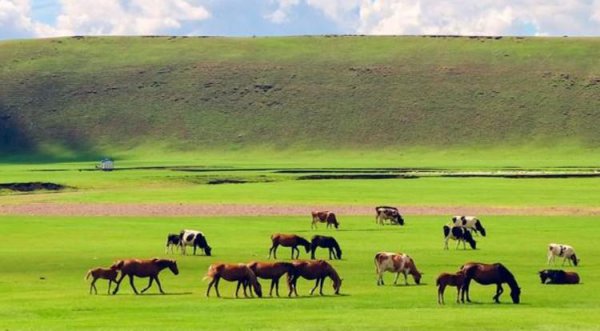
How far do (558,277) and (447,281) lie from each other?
204 inches

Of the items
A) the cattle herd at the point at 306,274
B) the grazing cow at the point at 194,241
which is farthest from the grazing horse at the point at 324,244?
the cattle herd at the point at 306,274

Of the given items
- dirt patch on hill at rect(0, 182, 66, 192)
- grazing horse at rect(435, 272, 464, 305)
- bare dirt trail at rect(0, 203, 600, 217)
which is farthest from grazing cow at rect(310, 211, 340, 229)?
dirt patch on hill at rect(0, 182, 66, 192)

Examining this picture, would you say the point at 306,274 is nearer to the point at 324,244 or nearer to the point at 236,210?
the point at 324,244

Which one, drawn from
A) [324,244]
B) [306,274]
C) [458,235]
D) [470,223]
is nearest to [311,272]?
[306,274]

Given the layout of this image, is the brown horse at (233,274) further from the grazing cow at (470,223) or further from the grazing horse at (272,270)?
the grazing cow at (470,223)

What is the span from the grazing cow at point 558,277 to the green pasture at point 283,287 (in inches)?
11.2

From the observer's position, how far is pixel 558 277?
3631cm

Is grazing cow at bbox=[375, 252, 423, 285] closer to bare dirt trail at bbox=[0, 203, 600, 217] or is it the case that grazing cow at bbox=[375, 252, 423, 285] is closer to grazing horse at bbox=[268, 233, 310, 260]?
grazing horse at bbox=[268, 233, 310, 260]

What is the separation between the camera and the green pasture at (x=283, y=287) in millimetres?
28766

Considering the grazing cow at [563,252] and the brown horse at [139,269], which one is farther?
the grazing cow at [563,252]

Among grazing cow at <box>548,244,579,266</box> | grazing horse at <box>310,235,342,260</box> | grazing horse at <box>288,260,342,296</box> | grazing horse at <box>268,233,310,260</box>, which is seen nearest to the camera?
grazing horse at <box>288,260,342,296</box>

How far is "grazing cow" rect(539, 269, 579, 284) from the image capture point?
3628 cm

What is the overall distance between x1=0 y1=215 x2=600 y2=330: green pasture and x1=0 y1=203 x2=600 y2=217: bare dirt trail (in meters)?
6.80

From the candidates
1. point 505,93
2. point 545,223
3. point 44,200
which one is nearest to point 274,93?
point 505,93
